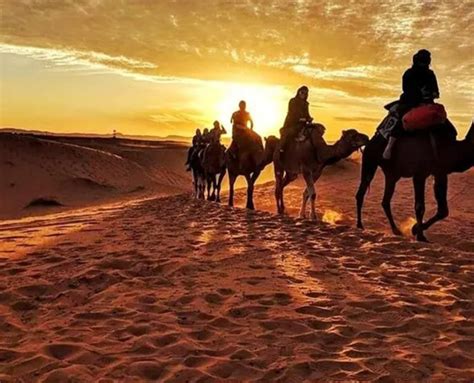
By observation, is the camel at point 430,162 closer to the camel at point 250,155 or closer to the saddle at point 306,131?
the saddle at point 306,131

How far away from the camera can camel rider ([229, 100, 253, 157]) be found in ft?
55.5

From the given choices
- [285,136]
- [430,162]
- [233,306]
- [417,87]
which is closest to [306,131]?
[285,136]

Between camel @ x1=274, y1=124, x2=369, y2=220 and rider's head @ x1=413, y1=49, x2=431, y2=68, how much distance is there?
234 cm

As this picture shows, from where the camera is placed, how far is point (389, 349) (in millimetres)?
5070

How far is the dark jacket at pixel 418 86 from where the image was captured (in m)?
11.5

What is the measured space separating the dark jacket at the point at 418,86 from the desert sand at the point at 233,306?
2.89 meters

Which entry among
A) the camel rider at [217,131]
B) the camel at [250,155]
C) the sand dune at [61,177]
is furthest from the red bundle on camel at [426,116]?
the sand dune at [61,177]

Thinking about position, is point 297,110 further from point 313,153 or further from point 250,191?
point 250,191

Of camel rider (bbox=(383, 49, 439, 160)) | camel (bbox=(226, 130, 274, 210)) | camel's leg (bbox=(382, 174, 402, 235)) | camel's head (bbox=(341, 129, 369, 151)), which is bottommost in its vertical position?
camel's leg (bbox=(382, 174, 402, 235))

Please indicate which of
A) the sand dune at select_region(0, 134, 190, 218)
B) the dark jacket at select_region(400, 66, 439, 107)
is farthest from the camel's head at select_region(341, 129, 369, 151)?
the sand dune at select_region(0, 134, 190, 218)

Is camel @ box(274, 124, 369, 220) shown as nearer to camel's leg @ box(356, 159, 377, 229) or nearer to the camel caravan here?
the camel caravan

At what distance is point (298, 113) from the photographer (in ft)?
47.6

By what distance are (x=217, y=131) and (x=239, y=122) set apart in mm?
3395

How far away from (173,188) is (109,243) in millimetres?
28785
